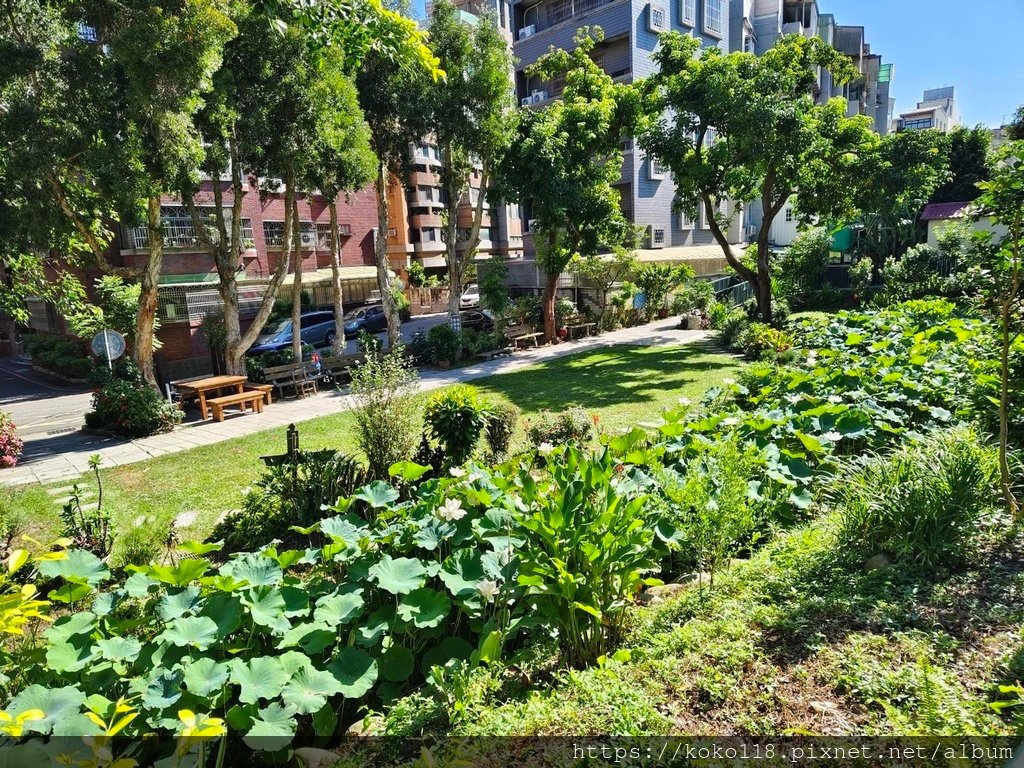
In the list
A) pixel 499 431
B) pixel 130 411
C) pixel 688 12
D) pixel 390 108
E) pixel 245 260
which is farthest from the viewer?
pixel 688 12

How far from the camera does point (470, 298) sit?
3600 centimetres

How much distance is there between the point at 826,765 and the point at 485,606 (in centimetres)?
193

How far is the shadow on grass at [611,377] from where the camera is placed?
499 inches

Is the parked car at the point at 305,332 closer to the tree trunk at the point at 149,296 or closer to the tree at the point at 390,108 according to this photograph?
the tree at the point at 390,108

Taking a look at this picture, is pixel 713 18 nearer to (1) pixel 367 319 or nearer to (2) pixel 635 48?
(2) pixel 635 48

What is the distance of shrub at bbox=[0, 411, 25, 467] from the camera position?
10.3 m

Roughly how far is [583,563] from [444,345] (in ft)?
50.2

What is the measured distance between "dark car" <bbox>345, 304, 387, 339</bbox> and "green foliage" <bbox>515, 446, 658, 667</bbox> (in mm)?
25601

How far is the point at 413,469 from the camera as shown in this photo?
17.0ft

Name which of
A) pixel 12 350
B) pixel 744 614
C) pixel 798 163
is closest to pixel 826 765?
pixel 744 614

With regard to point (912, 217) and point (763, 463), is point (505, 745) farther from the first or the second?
point (912, 217)

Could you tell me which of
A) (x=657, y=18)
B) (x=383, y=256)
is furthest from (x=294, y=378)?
(x=657, y=18)

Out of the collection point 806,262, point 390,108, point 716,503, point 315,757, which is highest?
point 390,108

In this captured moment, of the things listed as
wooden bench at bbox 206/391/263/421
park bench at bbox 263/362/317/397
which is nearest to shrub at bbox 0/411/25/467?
wooden bench at bbox 206/391/263/421
